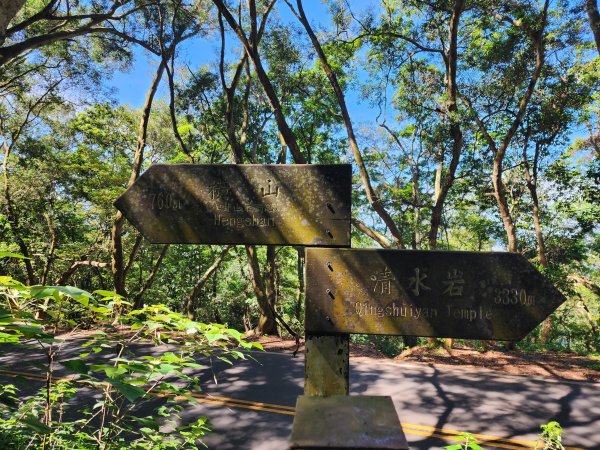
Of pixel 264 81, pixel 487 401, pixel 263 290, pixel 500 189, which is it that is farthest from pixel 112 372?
pixel 500 189

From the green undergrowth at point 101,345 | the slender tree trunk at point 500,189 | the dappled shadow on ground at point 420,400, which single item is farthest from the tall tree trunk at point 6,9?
the slender tree trunk at point 500,189

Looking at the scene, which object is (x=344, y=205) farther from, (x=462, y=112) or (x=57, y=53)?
(x=57, y=53)

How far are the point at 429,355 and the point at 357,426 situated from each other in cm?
1071

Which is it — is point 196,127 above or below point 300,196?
above

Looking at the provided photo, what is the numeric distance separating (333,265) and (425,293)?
500 mm

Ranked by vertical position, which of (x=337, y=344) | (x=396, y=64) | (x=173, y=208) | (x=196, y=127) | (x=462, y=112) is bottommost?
(x=337, y=344)

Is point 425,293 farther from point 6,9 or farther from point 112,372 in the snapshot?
point 6,9

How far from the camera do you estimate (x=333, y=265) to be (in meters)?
1.86

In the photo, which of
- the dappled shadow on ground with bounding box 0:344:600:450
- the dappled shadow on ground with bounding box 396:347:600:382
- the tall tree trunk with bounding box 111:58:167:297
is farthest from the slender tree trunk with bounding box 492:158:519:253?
the tall tree trunk with bounding box 111:58:167:297

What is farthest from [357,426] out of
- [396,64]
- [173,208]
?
[396,64]

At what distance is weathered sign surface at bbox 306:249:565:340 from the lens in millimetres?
1761

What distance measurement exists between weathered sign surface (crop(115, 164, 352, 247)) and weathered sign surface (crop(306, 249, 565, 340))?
0.61ft

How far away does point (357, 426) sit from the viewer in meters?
1.33

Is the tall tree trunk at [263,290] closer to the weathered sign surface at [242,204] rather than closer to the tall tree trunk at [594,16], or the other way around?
the weathered sign surface at [242,204]
